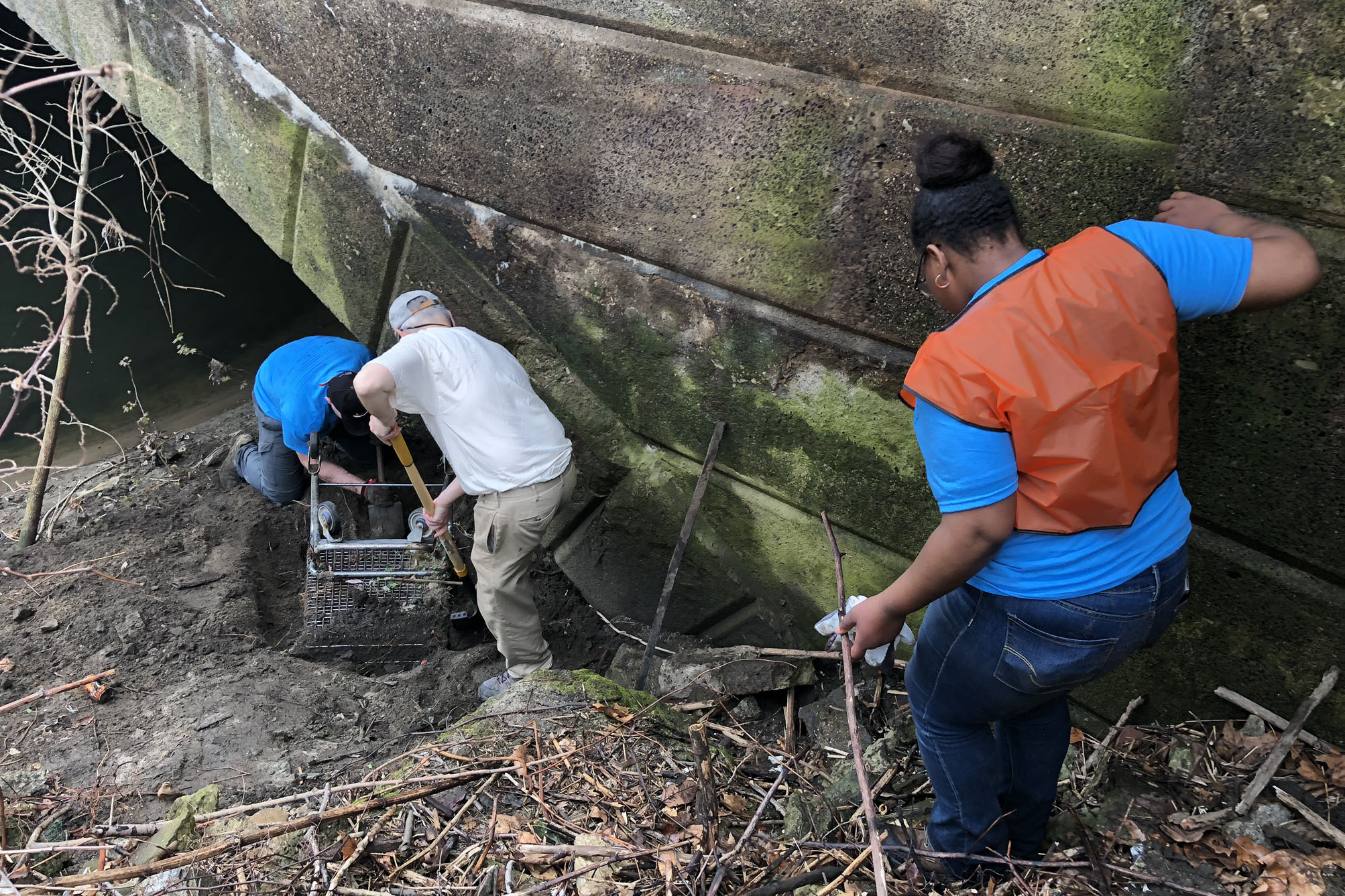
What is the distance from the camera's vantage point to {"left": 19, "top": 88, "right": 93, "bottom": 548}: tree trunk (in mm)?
3301

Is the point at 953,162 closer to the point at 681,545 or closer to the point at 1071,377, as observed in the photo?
the point at 1071,377

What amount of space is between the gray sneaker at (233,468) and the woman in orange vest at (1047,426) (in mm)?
4553

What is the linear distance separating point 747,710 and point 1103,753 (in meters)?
1.21

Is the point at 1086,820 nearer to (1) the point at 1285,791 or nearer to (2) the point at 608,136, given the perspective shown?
(1) the point at 1285,791

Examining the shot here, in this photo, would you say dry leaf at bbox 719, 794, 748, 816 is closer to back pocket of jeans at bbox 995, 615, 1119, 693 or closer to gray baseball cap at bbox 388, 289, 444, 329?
back pocket of jeans at bbox 995, 615, 1119, 693

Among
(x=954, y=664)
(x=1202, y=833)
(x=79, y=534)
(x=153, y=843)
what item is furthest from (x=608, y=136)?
(x=79, y=534)

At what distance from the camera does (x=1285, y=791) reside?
7.87 feet

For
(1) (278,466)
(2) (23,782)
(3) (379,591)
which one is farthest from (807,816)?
(1) (278,466)

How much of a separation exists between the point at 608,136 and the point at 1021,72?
4.91 feet

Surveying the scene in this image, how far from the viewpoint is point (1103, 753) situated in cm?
270

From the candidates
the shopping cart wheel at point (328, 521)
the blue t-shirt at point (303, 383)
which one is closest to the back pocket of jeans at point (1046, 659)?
the shopping cart wheel at point (328, 521)

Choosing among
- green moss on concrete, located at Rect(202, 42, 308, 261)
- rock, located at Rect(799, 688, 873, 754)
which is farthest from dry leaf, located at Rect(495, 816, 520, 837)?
green moss on concrete, located at Rect(202, 42, 308, 261)

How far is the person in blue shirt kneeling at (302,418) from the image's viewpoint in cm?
446

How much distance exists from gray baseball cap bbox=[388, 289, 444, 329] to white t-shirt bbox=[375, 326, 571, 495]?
0.18 meters
